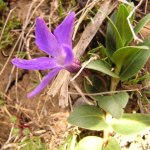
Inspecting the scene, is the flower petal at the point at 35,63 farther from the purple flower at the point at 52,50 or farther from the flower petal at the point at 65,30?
the flower petal at the point at 65,30

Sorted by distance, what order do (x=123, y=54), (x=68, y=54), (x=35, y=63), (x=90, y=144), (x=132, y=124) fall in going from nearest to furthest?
(x=68, y=54)
(x=35, y=63)
(x=123, y=54)
(x=132, y=124)
(x=90, y=144)

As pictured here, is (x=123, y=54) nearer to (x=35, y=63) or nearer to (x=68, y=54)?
(x=68, y=54)

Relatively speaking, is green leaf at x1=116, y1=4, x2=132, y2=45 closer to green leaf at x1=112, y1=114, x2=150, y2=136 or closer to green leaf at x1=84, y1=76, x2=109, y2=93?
green leaf at x1=84, y1=76, x2=109, y2=93

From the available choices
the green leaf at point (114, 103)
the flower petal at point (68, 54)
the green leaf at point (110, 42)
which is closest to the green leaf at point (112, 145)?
the green leaf at point (114, 103)

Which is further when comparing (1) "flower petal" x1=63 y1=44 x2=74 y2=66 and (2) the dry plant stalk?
(2) the dry plant stalk

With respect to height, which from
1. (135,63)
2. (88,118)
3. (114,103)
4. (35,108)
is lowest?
(35,108)

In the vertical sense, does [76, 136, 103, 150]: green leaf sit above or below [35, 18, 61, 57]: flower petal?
below

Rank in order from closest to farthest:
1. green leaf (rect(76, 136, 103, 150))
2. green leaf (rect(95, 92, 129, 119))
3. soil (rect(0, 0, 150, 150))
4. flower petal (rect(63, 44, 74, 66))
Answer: flower petal (rect(63, 44, 74, 66)), green leaf (rect(95, 92, 129, 119)), green leaf (rect(76, 136, 103, 150)), soil (rect(0, 0, 150, 150))

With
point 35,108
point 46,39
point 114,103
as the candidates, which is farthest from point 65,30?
point 35,108

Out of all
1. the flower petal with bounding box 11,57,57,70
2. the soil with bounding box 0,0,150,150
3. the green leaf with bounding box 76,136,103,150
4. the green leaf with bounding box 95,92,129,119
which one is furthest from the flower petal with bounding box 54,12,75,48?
the green leaf with bounding box 76,136,103,150
